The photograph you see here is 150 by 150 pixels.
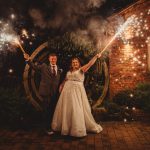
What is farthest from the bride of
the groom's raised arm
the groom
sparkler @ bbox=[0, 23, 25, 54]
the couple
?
sparkler @ bbox=[0, 23, 25, 54]

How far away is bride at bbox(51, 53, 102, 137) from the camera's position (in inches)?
297

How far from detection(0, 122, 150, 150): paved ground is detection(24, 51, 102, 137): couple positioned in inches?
11.3

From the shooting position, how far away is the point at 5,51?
11078mm

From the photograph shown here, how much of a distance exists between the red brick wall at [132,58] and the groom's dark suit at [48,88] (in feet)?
12.0

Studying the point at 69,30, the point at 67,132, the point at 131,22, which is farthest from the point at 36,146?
the point at 131,22

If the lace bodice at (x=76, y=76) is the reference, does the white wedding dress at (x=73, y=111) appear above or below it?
below

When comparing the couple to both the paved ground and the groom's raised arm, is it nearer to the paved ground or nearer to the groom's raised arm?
the groom's raised arm

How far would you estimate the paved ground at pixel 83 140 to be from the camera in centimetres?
684

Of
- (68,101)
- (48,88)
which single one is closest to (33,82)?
(48,88)

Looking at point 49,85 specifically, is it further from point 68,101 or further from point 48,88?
point 68,101

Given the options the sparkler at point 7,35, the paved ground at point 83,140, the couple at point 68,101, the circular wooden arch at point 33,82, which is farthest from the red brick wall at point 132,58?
the sparkler at point 7,35

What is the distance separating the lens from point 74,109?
298 inches

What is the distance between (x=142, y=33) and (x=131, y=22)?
63 cm

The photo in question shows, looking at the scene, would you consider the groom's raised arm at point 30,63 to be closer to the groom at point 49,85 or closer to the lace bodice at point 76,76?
the groom at point 49,85
